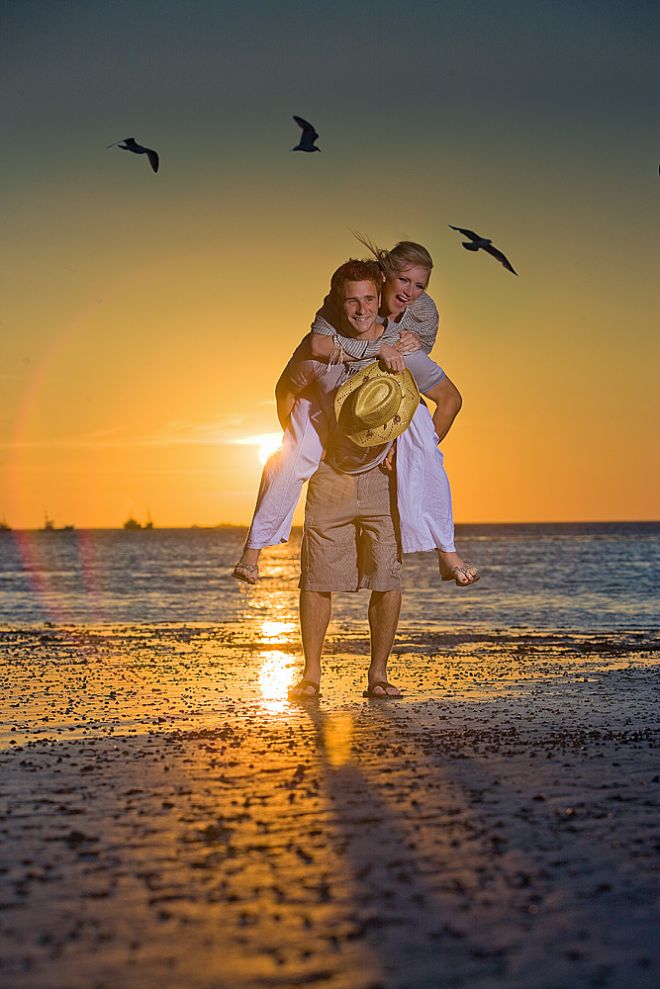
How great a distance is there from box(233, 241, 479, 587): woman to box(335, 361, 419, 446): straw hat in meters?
0.12

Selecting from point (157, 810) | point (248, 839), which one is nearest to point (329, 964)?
point (248, 839)

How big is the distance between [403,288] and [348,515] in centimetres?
134

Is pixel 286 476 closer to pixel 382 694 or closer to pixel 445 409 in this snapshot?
pixel 445 409

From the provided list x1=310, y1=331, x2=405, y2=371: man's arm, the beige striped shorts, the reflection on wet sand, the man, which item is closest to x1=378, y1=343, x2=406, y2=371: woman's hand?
x1=310, y1=331, x2=405, y2=371: man's arm

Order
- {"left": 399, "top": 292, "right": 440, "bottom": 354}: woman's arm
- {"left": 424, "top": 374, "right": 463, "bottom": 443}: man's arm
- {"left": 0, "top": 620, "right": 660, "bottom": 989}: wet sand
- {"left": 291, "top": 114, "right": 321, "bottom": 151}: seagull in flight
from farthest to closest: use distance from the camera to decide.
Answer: {"left": 291, "top": 114, "right": 321, "bottom": 151}: seagull in flight < {"left": 424, "top": 374, "right": 463, "bottom": 443}: man's arm < {"left": 399, "top": 292, "right": 440, "bottom": 354}: woman's arm < {"left": 0, "top": 620, "right": 660, "bottom": 989}: wet sand

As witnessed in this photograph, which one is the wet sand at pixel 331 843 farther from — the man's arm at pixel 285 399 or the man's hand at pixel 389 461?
the man's arm at pixel 285 399

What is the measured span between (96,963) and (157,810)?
1.36m

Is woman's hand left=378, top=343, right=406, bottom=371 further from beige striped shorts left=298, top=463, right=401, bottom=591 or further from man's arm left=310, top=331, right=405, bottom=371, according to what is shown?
beige striped shorts left=298, top=463, right=401, bottom=591

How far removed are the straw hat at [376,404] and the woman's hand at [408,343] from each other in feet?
0.39

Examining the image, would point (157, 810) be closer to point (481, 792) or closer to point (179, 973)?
point (481, 792)

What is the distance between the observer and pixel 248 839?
339 centimetres

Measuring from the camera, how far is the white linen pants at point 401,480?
22.9 feet

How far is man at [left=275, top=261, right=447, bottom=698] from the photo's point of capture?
22.5 ft

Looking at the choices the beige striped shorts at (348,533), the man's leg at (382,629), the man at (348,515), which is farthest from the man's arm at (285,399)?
the man's leg at (382,629)
